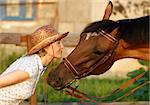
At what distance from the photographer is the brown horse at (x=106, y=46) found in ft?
12.0

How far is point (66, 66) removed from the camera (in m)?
3.83

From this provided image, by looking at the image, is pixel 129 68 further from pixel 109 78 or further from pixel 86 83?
pixel 86 83

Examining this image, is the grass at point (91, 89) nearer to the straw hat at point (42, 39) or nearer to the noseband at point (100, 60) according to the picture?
the noseband at point (100, 60)

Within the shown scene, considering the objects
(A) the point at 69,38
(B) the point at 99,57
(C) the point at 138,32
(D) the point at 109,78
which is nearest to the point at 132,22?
(C) the point at 138,32

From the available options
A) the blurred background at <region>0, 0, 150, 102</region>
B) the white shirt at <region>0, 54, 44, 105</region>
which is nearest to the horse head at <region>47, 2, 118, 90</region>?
the white shirt at <region>0, 54, 44, 105</region>

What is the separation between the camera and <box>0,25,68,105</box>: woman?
3232 mm

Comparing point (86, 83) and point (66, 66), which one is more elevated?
point (66, 66)

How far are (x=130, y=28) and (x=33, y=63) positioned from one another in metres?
0.78

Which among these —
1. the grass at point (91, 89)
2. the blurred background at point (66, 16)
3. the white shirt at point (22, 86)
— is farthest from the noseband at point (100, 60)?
the blurred background at point (66, 16)

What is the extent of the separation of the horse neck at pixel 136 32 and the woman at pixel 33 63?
1.69 ft

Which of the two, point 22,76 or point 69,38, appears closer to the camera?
point 22,76

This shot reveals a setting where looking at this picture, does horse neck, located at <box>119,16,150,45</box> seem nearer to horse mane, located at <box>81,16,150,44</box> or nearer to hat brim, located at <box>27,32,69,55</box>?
horse mane, located at <box>81,16,150,44</box>

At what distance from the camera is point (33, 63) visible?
3.28 m

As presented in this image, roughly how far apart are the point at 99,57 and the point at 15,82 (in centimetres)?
87
